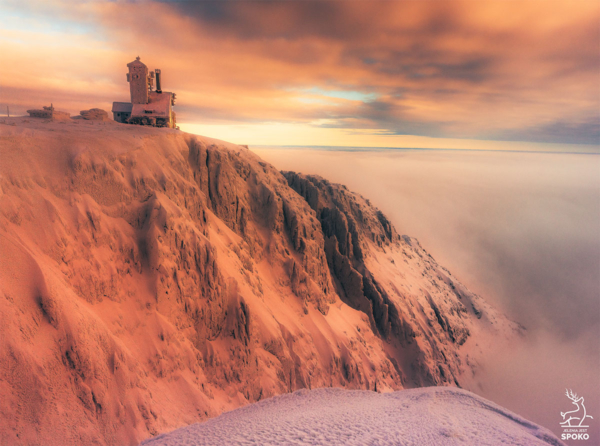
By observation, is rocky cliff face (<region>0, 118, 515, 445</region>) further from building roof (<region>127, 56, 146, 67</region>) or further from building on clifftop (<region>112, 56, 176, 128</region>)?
building roof (<region>127, 56, 146, 67</region>)

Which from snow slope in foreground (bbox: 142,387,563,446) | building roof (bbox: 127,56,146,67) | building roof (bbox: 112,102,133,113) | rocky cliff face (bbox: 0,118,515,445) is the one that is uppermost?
building roof (bbox: 127,56,146,67)

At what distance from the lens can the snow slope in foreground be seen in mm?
16578

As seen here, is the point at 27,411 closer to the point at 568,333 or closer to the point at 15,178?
the point at 15,178

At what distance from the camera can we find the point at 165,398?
18516 millimetres

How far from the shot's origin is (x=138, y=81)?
114 ft

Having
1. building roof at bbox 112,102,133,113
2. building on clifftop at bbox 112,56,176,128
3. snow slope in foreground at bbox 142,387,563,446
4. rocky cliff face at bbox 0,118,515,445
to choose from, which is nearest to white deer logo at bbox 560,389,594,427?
rocky cliff face at bbox 0,118,515,445

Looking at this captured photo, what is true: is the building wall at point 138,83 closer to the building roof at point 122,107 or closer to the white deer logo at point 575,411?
the building roof at point 122,107

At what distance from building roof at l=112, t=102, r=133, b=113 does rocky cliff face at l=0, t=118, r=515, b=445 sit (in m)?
9.26

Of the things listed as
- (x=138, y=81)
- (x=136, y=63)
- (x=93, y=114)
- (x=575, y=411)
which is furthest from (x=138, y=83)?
(x=575, y=411)

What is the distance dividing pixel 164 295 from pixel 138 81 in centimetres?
2812

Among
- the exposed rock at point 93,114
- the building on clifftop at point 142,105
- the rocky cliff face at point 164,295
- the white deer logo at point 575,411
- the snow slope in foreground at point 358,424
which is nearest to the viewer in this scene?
the rocky cliff face at point 164,295

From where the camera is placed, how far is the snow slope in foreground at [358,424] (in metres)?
16.6

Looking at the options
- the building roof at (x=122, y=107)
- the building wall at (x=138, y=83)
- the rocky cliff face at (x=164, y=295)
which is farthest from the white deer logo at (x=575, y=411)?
the building roof at (x=122, y=107)

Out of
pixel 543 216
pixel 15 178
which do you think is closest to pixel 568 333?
pixel 15 178
